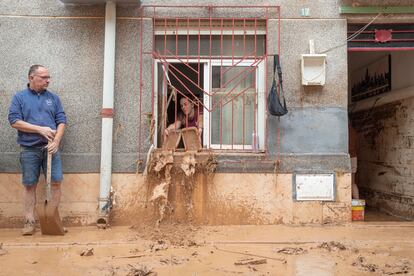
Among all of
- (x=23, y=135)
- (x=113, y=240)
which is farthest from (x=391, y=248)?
(x=23, y=135)

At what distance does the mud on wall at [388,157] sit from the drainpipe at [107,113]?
4.22 m

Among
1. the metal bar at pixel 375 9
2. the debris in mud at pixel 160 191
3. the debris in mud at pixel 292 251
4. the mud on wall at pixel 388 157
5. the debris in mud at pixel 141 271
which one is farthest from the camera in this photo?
the mud on wall at pixel 388 157

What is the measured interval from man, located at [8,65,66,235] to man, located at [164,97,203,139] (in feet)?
4.59

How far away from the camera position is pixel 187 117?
222 inches

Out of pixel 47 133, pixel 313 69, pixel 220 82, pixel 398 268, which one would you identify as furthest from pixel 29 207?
pixel 398 268

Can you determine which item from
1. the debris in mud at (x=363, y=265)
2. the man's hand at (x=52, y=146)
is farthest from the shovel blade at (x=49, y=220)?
the debris in mud at (x=363, y=265)

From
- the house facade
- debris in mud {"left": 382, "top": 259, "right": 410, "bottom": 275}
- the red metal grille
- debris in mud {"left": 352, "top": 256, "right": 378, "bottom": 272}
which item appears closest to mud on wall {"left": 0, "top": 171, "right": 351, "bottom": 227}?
the house facade

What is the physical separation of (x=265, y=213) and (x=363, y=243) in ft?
4.16

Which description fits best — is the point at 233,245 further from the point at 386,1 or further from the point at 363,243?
the point at 386,1

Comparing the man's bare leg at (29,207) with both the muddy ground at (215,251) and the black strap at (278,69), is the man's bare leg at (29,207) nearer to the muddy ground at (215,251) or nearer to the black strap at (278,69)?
the muddy ground at (215,251)

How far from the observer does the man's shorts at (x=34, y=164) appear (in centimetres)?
489

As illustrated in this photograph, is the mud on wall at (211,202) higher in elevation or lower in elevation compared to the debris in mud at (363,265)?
higher

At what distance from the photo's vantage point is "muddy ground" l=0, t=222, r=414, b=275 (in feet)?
12.3

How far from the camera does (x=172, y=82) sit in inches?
226
